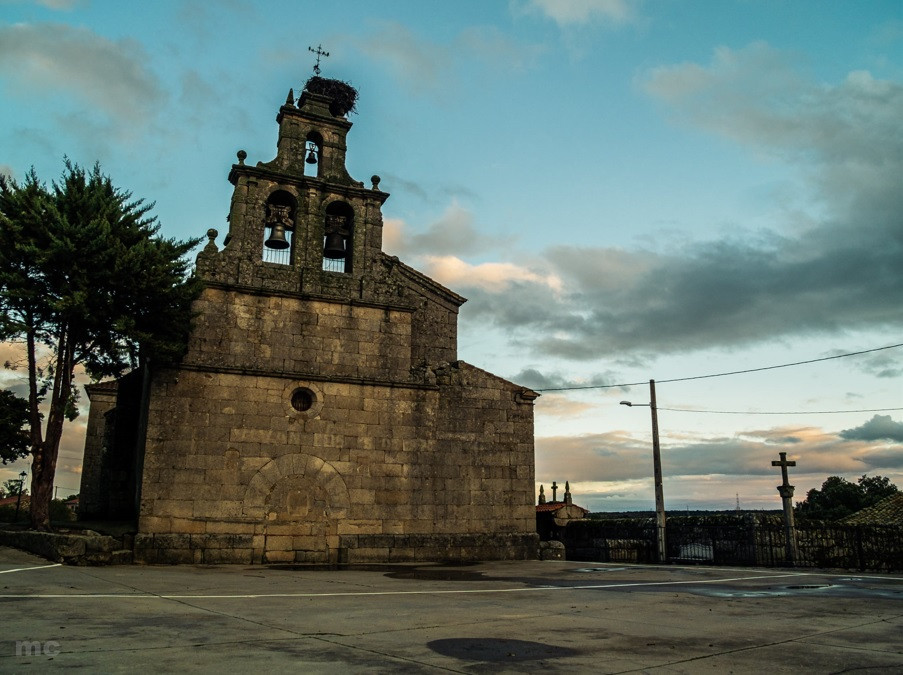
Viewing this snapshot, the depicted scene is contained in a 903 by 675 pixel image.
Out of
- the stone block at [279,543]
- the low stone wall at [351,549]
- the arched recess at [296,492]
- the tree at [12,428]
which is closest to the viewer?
the low stone wall at [351,549]

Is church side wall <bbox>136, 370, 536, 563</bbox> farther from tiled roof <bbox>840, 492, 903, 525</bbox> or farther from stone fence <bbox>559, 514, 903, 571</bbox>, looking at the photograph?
tiled roof <bbox>840, 492, 903, 525</bbox>

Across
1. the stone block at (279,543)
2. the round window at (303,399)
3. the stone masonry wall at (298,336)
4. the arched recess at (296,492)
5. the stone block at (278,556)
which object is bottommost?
the stone block at (278,556)

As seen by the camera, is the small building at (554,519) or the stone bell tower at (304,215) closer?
the stone bell tower at (304,215)

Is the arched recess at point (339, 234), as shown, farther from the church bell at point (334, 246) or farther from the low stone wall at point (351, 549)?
the low stone wall at point (351, 549)

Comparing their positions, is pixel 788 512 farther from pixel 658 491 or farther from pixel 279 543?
pixel 279 543

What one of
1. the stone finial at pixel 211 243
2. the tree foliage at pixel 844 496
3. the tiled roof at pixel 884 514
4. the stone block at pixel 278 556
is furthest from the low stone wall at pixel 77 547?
the tree foliage at pixel 844 496

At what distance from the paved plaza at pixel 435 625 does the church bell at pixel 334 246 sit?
10.6m

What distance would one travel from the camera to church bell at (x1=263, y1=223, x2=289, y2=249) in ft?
63.0

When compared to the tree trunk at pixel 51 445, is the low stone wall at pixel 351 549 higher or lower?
lower

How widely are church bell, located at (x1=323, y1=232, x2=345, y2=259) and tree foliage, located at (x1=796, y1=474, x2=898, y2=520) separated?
153ft

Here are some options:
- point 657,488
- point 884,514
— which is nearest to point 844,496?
point 884,514

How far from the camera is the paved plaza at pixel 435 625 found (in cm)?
500

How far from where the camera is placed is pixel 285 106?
20.2 metres

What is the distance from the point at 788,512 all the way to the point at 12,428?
3832 centimetres
